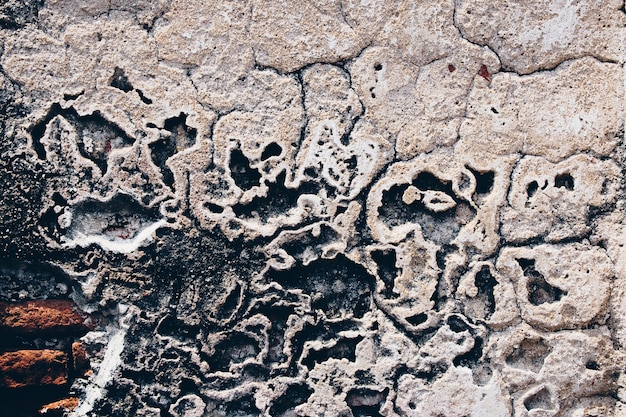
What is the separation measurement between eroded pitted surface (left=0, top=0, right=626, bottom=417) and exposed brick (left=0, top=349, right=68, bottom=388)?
112 millimetres

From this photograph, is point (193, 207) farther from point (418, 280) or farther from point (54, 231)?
point (418, 280)

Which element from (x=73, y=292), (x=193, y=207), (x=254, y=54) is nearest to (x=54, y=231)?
(x=73, y=292)

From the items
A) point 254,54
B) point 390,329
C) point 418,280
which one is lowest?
point 390,329

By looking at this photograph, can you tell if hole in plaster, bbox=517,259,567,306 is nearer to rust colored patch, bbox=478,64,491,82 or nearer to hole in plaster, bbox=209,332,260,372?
rust colored patch, bbox=478,64,491,82

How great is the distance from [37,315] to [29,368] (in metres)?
0.12

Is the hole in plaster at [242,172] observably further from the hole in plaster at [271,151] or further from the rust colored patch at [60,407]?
the rust colored patch at [60,407]

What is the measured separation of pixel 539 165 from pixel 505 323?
358 mm

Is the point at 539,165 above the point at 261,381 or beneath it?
above

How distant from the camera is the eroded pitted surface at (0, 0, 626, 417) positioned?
134 centimetres

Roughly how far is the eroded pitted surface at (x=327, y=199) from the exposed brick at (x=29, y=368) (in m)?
0.11

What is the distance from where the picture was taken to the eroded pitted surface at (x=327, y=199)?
4.41 feet

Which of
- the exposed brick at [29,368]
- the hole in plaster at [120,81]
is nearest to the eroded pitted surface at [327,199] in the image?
the hole in plaster at [120,81]

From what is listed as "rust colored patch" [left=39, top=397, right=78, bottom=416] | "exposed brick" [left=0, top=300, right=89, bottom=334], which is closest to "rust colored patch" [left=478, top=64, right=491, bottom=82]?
"exposed brick" [left=0, top=300, right=89, bottom=334]

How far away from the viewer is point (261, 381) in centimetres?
136
